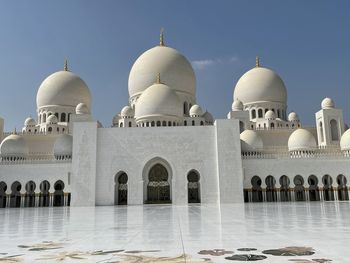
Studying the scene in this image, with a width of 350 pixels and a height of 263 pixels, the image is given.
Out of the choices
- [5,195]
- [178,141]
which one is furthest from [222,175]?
[5,195]

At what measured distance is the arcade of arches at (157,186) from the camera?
20.2 metres

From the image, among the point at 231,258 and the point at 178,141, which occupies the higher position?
the point at 178,141

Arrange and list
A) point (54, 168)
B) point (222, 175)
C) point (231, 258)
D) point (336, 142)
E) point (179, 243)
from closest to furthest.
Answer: point (231, 258), point (179, 243), point (222, 175), point (54, 168), point (336, 142)

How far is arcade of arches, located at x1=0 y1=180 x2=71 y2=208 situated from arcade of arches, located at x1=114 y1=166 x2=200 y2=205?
295 cm

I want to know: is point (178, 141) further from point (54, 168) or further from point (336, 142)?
point (336, 142)

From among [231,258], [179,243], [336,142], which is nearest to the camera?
[231,258]

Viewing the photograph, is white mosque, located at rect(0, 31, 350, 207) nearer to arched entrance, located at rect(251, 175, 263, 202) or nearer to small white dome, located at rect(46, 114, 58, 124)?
arched entrance, located at rect(251, 175, 263, 202)

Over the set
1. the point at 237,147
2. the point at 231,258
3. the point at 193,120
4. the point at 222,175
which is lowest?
the point at 231,258

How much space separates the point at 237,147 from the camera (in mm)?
19984

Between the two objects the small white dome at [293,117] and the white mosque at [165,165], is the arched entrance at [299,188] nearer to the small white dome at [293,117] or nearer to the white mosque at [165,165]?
the white mosque at [165,165]

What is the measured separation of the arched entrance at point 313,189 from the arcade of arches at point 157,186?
7.08 m

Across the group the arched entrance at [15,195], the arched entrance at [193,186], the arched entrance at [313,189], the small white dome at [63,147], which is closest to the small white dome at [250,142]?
the arched entrance at [313,189]

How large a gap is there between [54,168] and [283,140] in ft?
51.2

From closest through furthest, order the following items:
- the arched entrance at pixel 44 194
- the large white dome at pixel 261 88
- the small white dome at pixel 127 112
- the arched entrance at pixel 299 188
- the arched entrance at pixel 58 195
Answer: the arched entrance at pixel 44 194 < the arched entrance at pixel 58 195 < the arched entrance at pixel 299 188 < the small white dome at pixel 127 112 < the large white dome at pixel 261 88
